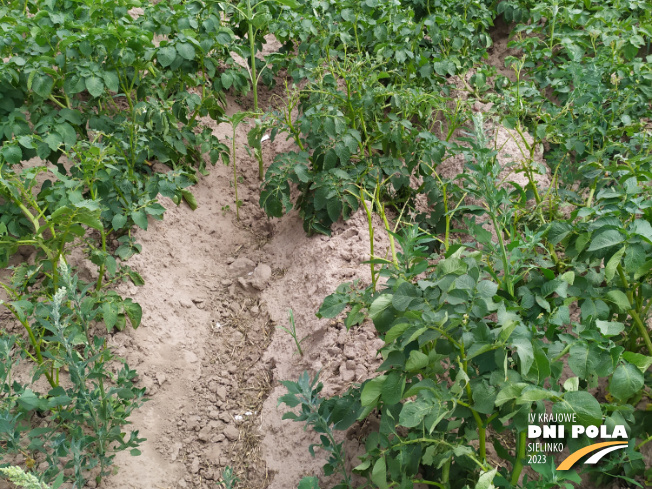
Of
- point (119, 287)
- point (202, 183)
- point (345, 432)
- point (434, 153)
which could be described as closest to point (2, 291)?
point (119, 287)

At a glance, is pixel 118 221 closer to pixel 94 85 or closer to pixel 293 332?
pixel 94 85

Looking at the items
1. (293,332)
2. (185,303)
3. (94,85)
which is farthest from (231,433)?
(94,85)

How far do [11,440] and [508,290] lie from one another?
1.78 m

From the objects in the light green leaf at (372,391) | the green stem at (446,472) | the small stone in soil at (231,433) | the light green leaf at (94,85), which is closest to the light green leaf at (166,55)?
the light green leaf at (94,85)

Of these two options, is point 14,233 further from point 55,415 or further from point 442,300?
point 442,300

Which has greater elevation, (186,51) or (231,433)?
(186,51)

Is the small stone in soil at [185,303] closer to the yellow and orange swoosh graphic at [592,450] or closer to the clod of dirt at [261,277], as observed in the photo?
the clod of dirt at [261,277]

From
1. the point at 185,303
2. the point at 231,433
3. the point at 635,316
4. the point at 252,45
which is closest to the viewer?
the point at 635,316

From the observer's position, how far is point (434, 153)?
302cm

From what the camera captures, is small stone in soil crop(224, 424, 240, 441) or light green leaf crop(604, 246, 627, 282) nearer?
light green leaf crop(604, 246, 627, 282)

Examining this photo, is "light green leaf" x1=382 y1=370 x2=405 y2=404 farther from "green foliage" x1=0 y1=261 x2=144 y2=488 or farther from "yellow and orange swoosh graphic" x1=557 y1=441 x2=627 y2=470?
"green foliage" x1=0 y1=261 x2=144 y2=488

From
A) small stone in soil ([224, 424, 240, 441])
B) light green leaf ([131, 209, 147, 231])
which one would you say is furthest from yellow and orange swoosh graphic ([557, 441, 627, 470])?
light green leaf ([131, 209, 147, 231])

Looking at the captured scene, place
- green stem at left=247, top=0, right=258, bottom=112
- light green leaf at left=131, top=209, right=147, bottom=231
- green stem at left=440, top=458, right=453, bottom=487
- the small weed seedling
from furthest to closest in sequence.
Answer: green stem at left=247, top=0, right=258, bottom=112 → light green leaf at left=131, top=209, right=147, bottom=231 → the small weed seedling → green stem at left=440, top=458, right=453, bottom=487

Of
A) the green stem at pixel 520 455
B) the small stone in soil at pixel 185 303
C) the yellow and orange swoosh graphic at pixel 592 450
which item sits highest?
the green stem at pixel 520 455
